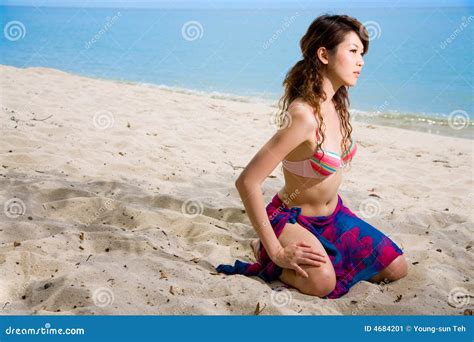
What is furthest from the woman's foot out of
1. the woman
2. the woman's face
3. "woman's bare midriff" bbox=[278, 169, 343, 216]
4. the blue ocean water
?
the blue ocean water

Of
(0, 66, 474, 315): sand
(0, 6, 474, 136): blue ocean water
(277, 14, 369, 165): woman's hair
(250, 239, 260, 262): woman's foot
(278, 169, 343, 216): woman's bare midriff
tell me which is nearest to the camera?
(0, 66, 474, 315): sand

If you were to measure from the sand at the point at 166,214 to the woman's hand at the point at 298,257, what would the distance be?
141 millimetres

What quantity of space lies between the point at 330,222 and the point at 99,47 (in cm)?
2379

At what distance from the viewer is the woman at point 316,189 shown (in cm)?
300

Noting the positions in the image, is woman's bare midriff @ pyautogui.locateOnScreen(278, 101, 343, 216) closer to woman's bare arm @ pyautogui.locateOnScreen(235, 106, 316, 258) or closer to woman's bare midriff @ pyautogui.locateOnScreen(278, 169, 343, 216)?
woman's bare midriff @ pyautogui.locateOnScreen(278, 169, 343, 216)

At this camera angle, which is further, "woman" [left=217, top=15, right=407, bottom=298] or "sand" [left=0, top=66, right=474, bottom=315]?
"woman" [left=217, top=15, right=407, bottom=298]

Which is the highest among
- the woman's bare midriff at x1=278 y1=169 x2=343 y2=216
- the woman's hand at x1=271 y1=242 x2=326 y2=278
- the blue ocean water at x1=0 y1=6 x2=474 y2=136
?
the blue ocean water at x1=0 y1=6 x2=474 y2=136

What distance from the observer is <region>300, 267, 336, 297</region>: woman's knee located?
302 centimetres

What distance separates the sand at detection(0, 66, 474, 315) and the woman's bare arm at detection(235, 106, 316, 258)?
13.4 inches

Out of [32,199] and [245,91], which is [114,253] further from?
[245,91]

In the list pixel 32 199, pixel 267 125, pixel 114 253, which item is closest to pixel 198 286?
pixel 114 253

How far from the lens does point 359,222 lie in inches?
134

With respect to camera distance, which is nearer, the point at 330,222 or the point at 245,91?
the point at 330,222

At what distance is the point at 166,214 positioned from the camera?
3986mm
